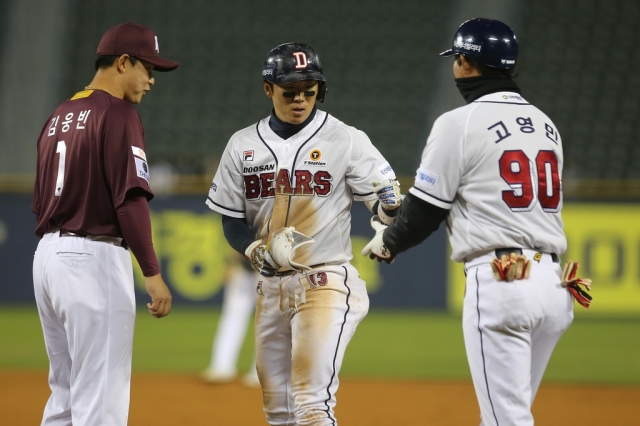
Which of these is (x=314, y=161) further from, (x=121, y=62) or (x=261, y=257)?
(x=121, y=62)

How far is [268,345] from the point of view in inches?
171

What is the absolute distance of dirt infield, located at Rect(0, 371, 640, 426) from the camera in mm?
6309

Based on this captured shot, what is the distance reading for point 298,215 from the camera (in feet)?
14.2

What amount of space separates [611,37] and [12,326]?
12.2m

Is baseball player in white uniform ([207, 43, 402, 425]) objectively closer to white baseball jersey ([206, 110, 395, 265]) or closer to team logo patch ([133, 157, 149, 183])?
white baseball jersey ([206, 110, 395, 265])

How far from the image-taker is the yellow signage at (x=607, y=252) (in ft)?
37.6

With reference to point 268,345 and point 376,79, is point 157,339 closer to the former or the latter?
point 268,345

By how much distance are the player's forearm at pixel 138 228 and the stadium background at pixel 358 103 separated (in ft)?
23.5

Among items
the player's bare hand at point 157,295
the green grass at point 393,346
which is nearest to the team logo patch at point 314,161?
the player's bare hand at point 157,295

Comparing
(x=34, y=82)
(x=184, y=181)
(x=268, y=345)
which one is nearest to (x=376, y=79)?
(x=184, y=181)

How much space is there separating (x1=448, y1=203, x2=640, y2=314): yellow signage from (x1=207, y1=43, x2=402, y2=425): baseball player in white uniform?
7.33 m

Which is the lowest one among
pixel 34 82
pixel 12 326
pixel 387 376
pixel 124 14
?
pixel 12 326

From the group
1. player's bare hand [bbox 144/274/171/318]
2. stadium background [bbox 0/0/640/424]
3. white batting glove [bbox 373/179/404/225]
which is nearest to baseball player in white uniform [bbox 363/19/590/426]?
white batting glove [bbox 373/179/404/225]

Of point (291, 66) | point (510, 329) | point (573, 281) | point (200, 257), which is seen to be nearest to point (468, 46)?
point (291, 66)
